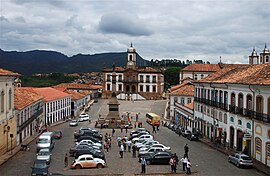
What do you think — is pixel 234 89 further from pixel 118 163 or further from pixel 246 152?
pixel 118 163

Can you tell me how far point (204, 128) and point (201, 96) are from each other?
13.2 feet

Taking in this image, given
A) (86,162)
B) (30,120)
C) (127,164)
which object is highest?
(30,120)

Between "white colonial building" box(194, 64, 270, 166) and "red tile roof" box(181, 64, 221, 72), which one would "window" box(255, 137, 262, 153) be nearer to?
"white colonial building" box(194, 64, 270, 166)

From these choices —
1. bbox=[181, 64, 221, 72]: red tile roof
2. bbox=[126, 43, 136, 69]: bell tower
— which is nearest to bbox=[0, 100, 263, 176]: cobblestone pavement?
bbox=[181, 64, 221, 72]: red tile roof

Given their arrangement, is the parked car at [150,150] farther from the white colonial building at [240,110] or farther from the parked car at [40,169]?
the parked car at [40,169]

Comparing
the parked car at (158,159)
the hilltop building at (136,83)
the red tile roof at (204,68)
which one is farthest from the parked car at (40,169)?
the hilltop building at (136,83)

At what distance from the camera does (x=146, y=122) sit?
59.2 meters

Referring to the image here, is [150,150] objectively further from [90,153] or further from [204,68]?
[204,68]

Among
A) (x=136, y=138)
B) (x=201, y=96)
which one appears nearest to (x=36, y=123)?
(x=136, y=138)

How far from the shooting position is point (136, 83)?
4279 inches

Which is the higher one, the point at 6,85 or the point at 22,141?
the point at 6,85

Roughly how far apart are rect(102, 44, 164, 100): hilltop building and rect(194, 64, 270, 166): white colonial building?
204 ft

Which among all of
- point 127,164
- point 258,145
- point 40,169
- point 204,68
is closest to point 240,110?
point 258,145

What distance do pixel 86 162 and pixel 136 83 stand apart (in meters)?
83.4
